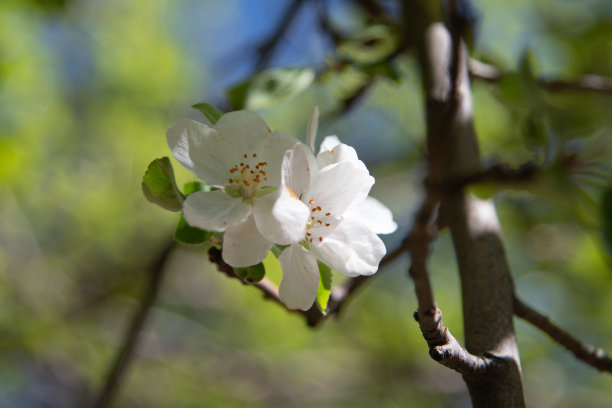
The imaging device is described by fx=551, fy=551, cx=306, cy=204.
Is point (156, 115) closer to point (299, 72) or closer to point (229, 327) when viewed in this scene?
point (229, 327)


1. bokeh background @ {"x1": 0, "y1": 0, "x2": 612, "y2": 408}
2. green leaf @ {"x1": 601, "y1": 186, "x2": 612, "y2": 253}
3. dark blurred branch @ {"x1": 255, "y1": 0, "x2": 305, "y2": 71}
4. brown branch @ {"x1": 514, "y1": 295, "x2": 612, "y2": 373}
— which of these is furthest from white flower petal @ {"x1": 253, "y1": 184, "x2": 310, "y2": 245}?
bokeh background @ {"x1": 0, "y1": 0, "x2": 612, "y2": 408}

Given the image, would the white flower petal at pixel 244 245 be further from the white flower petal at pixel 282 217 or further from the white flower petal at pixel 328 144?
the white flower petal at pixel 328 144

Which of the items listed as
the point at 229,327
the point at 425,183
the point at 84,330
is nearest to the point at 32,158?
the point at 84,330

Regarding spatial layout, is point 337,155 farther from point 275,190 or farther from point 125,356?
point 125,356

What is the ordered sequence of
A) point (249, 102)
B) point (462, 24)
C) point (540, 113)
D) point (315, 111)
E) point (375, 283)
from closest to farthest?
1. point (315, 111)
2. point (462, 24)
3. point (540, 113)
4. point (249, 102)
5. point (375, 283)

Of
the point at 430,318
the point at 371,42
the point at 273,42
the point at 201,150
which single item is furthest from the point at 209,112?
the point at 273,42

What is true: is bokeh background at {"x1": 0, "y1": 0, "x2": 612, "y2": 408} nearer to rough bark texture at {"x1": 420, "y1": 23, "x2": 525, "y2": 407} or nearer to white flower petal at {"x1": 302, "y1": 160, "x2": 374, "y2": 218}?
rough bark texture at {"x1": 420, "y1": 23, "x2": 525, "y2": 407}
